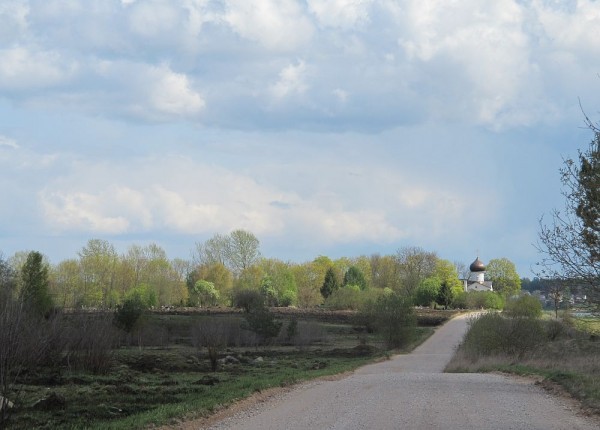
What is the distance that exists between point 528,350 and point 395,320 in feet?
57.8

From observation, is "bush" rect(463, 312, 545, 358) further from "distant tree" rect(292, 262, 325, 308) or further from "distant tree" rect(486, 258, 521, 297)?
"distant tree" rect(486, 258, 521, 297)

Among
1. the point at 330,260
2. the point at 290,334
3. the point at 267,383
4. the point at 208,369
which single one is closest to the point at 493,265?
the point at 330,260

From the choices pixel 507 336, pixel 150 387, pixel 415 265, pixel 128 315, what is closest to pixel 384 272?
pixel 415 265

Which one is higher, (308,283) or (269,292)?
(308,283)

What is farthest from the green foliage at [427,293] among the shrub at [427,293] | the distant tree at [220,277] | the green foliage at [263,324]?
the green foliage at [263,324]

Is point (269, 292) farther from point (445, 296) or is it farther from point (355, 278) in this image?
point (445, 296)

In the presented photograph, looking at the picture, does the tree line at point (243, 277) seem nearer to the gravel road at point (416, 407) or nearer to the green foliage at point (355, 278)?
the green foliage at point (355, 278)

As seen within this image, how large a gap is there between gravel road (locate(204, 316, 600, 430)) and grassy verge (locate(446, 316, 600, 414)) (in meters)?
3.91

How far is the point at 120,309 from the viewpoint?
52656mm

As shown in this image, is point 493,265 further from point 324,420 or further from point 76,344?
point 324,420

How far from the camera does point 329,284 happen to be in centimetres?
12650

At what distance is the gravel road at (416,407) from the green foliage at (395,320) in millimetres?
28269

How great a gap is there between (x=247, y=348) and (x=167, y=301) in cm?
5556

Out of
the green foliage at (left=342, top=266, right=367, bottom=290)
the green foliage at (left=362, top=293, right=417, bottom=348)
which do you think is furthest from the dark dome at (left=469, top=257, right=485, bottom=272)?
the green foliage at (left=362, top=293, right=417, bottom=348)
